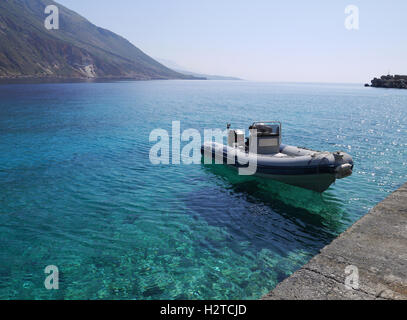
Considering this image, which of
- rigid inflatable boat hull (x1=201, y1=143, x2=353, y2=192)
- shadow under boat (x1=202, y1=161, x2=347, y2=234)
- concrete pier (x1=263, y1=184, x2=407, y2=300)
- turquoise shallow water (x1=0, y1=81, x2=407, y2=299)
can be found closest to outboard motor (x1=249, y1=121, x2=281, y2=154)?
rigid inflatable boat hull (x1=201, y1=143, x2=353, y2=192)

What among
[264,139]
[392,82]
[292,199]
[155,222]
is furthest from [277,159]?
[392,82]

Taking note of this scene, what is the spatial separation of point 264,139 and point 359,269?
9193 millimetres

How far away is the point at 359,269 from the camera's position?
18.1 ft

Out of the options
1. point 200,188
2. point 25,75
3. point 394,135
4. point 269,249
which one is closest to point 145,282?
point 269,249

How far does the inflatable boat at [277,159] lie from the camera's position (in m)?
11.4

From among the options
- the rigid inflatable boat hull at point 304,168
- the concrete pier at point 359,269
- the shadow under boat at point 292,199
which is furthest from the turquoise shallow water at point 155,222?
the concrete pier at point 359,269

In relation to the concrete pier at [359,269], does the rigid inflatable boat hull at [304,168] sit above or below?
above

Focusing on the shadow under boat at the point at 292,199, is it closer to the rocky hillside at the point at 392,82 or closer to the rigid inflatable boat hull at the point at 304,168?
the rigid inflatable boat hull at the point at 304,168

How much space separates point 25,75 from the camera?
12238 cm

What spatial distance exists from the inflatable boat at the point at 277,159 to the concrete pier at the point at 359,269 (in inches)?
160

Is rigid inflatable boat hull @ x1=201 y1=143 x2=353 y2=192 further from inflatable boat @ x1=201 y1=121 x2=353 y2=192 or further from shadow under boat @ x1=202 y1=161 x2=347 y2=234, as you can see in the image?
shadow under boat @ x1=202 y1=161 x2=347 y2=234

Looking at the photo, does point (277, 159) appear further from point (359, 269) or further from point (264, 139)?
point (359, 269)
